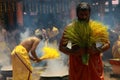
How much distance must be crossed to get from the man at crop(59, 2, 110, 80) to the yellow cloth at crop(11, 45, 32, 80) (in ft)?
9.05

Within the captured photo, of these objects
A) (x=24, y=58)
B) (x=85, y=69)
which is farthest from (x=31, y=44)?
(x=85, y=69)

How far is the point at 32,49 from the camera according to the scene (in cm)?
674

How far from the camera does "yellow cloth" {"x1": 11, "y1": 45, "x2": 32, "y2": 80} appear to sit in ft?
22.0

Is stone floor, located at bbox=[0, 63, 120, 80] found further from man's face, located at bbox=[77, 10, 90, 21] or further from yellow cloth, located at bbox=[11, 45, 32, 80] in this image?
man's face, located at bbox=[77, 10, 90, 21]

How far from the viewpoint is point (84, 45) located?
3938 millimetres

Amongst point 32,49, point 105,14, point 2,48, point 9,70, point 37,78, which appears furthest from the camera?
point 105,14

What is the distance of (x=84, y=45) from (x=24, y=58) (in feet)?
9.73

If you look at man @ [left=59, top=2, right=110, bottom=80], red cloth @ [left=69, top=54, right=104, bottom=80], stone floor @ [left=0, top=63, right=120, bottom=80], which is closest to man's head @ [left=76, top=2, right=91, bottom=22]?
man @ [left=59, top=2, right=110, bottom=80]

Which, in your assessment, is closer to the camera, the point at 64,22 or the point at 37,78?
the point at 37,78

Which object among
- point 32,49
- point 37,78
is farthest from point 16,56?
point 37,78

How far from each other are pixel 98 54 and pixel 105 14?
14.8 metres

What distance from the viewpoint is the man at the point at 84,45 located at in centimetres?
394

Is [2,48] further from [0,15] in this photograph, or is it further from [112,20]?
[112,20]

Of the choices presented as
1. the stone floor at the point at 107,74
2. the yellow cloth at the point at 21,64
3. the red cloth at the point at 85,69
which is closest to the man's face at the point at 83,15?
the red cloth at the point at 85,69
